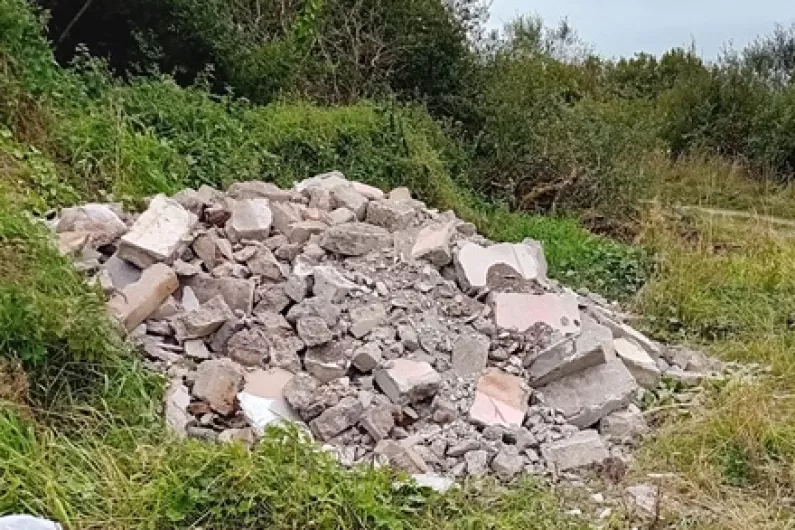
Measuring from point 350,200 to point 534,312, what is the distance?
159cm

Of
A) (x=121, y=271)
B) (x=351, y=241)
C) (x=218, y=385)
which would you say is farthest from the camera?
(x=351, y=241)

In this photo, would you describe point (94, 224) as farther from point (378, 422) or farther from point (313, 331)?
point (378, 422)

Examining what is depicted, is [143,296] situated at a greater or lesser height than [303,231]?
lesser

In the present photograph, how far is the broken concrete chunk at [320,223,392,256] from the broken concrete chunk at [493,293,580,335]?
763 mm

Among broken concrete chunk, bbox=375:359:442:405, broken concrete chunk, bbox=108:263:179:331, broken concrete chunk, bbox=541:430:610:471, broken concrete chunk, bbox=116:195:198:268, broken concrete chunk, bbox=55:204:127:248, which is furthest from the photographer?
broken concrete chunk, bbox=55:204:127:248

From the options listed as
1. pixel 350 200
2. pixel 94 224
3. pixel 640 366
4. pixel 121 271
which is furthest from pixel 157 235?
pixel 640 366

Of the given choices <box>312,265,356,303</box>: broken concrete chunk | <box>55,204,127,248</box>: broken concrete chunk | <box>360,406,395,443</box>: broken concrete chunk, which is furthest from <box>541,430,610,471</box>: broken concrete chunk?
<box>55,204,127,248</box>: broken concrete chunk

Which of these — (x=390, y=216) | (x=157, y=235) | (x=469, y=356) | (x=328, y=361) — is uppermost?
(x=390, y=216)

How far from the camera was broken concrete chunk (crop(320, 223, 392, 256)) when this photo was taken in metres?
5.39

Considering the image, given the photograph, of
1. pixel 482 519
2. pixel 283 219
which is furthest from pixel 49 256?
pixel 482 519

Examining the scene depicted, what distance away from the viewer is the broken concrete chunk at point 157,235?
4895 mm

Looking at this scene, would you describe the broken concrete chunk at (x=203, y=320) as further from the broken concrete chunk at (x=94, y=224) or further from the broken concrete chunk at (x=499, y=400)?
the broken concrete chunk at (x=499, y=400)

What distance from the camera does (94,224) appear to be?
5211 millimetres

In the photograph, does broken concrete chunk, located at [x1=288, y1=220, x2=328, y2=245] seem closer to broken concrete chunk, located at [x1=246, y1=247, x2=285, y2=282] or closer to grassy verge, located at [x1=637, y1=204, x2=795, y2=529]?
broken concrete chunk, located at [x1=246, y1=247, x2=285, y2=282]
